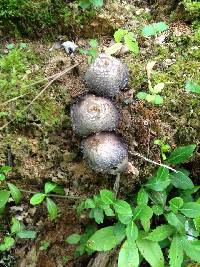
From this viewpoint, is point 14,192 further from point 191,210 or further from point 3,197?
point 191,210

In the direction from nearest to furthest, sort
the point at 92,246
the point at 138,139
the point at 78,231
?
the point at 92,246 → the point at 138,139 → the point at 78,231

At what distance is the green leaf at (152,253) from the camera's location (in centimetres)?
351

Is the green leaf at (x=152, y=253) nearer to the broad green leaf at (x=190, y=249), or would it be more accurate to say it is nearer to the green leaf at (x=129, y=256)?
the green leaf at (x=129, y=256)

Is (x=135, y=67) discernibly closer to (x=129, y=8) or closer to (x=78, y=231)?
(x=129, y=8)

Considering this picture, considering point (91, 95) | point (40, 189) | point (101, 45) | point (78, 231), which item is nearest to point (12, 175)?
point (40, 189)

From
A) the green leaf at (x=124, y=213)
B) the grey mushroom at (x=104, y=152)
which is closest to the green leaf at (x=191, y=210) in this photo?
the green leaf at (x=124, y=213)

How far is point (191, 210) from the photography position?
3475mm

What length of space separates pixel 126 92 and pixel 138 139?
425 millimetres

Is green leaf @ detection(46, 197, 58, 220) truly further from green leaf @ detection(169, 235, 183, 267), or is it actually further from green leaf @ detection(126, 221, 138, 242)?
green leaf @ detection(169, 235, 183, 267)

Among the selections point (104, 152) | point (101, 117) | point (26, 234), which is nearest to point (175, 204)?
point (104, 152)

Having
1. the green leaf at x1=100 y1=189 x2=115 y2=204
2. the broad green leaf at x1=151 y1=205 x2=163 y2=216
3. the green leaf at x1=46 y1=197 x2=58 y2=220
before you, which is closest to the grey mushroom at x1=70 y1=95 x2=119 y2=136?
the green leaf at x1=100 y1=189 x2=115 y2=204

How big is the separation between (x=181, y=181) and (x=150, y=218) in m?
0.41

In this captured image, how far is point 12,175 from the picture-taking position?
4.02 m

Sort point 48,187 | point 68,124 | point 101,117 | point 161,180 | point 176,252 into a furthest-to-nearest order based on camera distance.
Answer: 1. point 68,124
2. point 48,187
3. point 161,180
4. point 101,117
5. point 176,252
